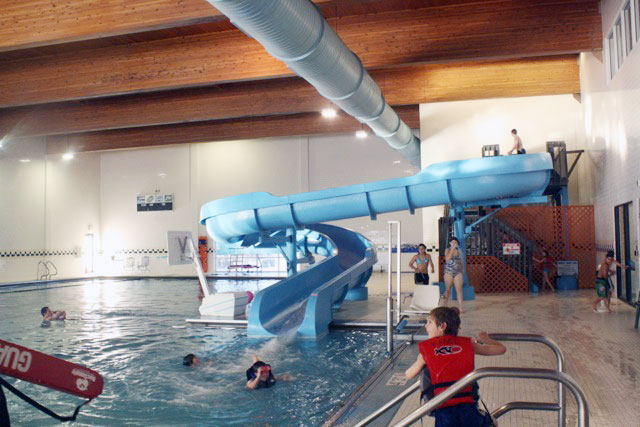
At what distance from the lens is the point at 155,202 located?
75.2 ft

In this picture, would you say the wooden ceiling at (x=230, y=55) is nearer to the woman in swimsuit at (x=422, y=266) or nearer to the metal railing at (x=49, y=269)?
the woman in swimsuit at (x=422, y=266)

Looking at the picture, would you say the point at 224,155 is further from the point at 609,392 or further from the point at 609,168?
the point at 609,392

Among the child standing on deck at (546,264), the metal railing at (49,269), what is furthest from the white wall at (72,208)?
the child standing on deck at (546,264)

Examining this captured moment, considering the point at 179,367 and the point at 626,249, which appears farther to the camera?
the point at 626,249

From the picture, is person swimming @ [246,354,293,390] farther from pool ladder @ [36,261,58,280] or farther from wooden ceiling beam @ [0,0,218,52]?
pool ladder @ [36,261,58,280]

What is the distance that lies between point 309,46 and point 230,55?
5.82 m

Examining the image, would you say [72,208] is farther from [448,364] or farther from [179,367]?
[448,364]

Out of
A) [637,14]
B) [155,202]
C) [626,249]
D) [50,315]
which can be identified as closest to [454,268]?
[626,249]

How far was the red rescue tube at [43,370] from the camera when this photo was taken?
6.27 feet

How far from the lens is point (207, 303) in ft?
35.0

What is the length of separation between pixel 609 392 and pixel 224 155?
1910 cm

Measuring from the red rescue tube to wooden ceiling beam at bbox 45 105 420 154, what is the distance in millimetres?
16559

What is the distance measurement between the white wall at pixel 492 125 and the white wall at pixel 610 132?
0.63 meters

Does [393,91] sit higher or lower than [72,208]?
higher
